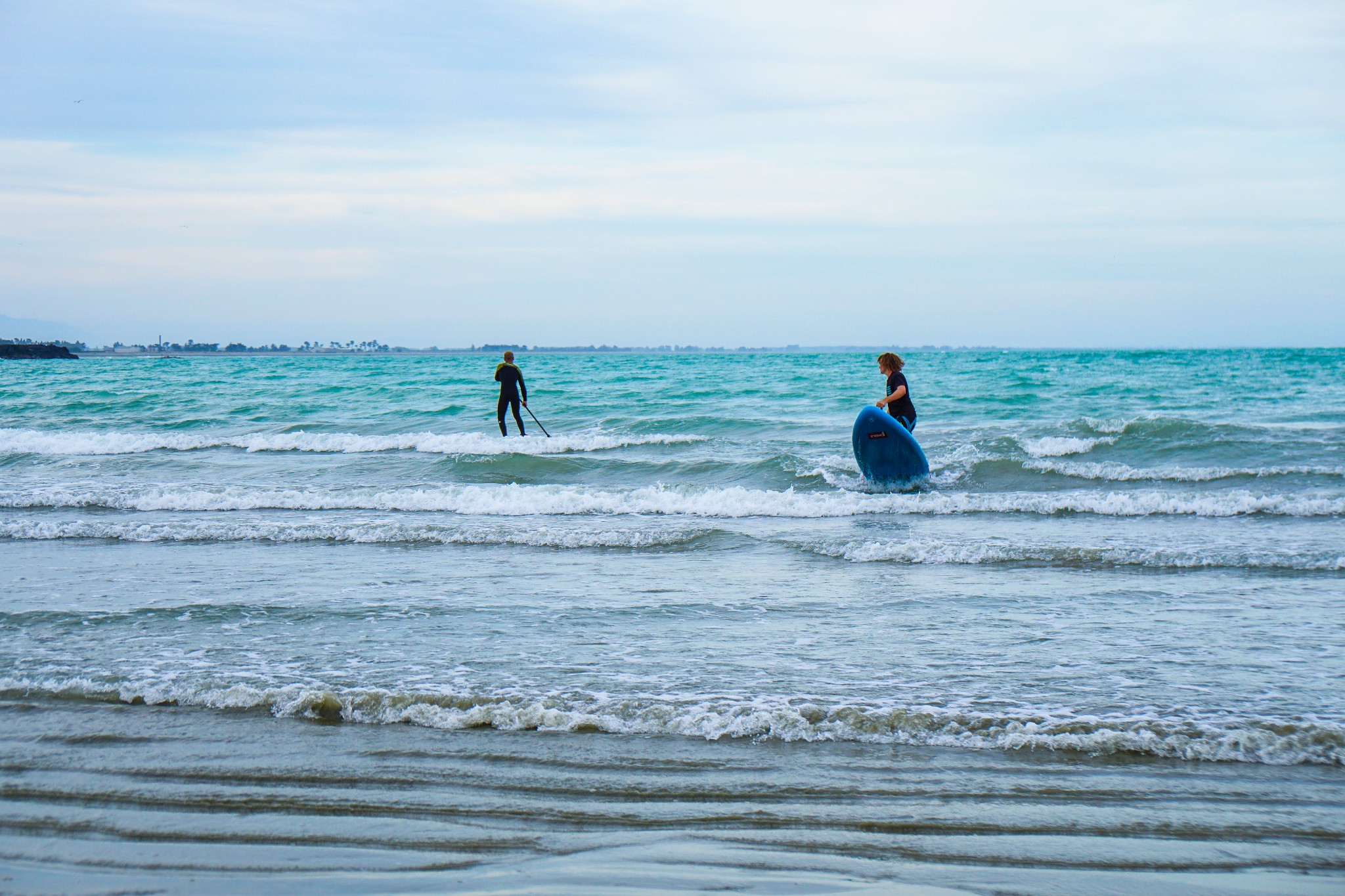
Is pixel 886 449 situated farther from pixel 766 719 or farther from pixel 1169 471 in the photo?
pixel 766 719

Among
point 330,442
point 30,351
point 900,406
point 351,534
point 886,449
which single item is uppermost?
point 30,351

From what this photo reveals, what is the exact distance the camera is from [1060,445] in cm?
1434

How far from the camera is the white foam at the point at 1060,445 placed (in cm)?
1404

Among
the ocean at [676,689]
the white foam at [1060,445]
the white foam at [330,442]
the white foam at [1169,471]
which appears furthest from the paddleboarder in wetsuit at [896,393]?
the white foam at [330,442]

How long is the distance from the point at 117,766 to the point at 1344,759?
452 cm

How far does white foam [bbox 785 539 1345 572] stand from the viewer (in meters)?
7.02

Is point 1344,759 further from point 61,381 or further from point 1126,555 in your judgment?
point 61,381

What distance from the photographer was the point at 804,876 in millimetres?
2564

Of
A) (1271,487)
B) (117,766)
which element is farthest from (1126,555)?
(117,766)

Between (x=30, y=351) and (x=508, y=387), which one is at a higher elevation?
(x=30, y=351)

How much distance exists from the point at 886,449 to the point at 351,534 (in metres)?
6.28

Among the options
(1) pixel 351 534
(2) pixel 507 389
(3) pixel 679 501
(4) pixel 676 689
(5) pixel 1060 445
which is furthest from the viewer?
(2) pixel 507 389

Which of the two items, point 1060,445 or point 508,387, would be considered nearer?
point 1060,445

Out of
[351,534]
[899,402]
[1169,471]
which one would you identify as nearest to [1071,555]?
[899,402]
